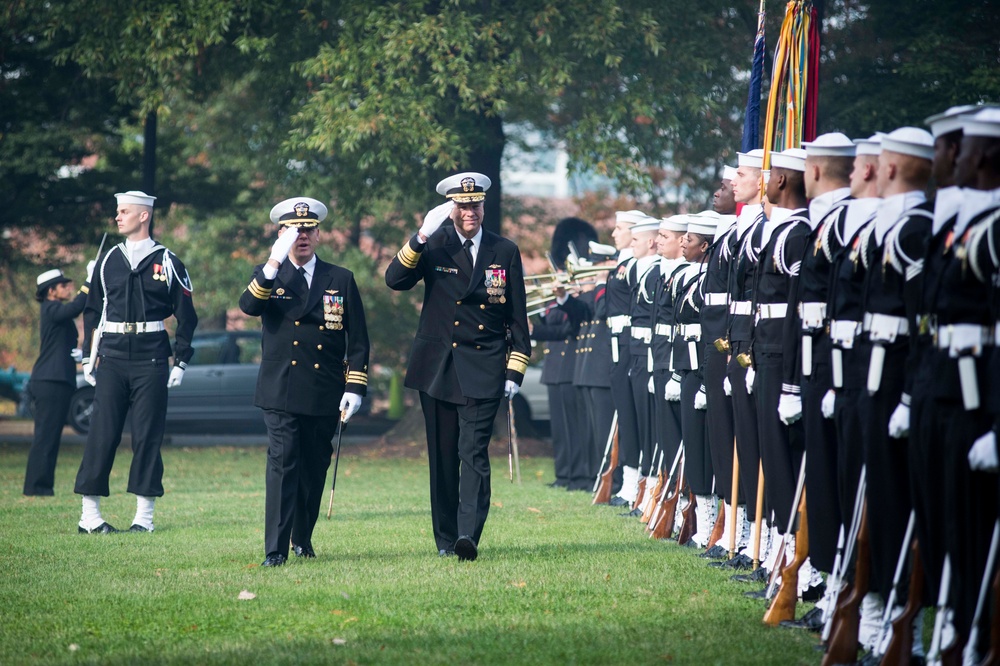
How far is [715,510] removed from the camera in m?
9.88

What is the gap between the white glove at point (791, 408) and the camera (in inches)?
275

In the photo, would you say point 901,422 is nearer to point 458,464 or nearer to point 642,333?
point 458,464

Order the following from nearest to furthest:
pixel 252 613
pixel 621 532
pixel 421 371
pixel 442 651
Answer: pixel 442 651
pixel 252 613
pixel 421 371
pixel 621 532

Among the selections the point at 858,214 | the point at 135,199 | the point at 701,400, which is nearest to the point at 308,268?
the point at 135,199

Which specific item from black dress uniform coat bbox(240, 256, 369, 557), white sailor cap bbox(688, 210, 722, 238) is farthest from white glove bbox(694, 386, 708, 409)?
black dress uniform coat bbox(240, 256, 369, 557)

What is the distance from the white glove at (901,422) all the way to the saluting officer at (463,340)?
149 inches

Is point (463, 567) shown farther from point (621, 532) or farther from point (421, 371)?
point (621, 532)

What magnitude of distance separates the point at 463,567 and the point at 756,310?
2.43 meters

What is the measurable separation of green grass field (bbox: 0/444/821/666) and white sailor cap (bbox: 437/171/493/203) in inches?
91.4

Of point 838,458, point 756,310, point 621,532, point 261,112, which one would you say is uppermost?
point 261,112

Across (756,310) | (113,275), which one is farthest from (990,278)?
(113,275)

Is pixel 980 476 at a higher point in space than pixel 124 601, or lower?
higher

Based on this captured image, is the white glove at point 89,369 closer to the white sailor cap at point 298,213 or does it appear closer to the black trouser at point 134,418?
the black trouser at point 134,418

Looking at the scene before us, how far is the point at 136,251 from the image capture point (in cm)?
1101
